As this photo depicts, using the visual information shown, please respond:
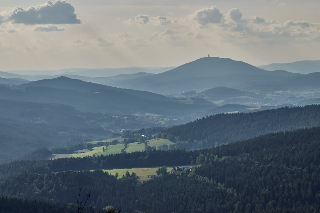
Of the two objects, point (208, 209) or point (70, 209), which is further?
point (208, 209)

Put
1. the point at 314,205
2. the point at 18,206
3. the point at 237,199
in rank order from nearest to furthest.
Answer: the point at 18,206 < the point at 314,205 < the point at 237,199

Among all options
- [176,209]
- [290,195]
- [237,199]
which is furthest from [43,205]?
[290,195]

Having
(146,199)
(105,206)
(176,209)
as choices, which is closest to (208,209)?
(176,209)

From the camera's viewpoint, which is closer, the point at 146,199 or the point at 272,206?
the point at 272,206

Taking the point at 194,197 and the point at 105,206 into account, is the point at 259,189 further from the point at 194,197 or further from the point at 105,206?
the point at 105,206

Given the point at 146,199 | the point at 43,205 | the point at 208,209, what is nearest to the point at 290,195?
the point at 208,209

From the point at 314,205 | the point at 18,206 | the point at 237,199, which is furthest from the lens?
the point at 237,199

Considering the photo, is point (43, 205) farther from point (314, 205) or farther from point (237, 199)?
point (314, 205)
